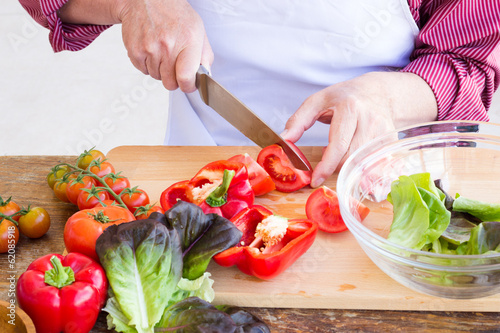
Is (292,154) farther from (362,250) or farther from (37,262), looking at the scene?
(37,262)

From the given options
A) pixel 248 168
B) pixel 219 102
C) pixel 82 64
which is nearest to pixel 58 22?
pixel 219 102

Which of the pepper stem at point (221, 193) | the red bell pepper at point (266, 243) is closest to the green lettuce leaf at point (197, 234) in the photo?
the red bell pepper at point (266, 243)

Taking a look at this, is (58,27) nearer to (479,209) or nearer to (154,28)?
(154,28)

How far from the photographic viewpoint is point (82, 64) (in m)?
4.26

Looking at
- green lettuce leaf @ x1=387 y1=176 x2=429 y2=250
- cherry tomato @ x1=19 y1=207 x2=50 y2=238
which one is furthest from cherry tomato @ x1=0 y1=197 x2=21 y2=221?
green lettuce leaf @ x1=387 y1=176 x2=429 y2=250

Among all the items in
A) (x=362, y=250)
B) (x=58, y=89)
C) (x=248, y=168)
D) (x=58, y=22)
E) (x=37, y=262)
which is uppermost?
(x=58, y=22)

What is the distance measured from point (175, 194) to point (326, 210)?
315mm

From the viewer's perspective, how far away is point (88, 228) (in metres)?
0.94

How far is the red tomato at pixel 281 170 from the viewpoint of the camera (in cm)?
121

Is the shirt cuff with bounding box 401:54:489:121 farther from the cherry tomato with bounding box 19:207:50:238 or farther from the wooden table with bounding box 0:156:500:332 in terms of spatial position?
the cherry tomato with bounding box 19:207:50:238

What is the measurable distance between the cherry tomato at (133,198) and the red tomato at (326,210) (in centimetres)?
34

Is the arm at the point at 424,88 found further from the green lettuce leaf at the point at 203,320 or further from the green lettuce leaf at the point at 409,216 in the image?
the green lettuce leaf at the point at 203,320

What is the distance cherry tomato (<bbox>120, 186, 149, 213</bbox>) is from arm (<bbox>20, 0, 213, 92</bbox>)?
27 cm

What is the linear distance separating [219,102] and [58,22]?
0.48m
